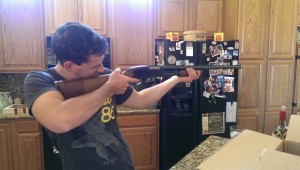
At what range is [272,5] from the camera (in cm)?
279

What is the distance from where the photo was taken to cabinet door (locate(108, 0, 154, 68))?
2.67 m

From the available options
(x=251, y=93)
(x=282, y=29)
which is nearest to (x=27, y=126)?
(x=251, y=93)

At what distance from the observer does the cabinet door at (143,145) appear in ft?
8.45

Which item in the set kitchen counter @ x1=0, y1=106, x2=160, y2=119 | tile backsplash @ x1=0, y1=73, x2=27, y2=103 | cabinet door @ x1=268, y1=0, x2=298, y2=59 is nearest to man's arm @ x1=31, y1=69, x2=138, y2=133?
kitchen counter @ x1=0, y1=106, x2=160, y2=119

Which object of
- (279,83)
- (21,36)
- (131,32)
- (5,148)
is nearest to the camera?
(5,148)

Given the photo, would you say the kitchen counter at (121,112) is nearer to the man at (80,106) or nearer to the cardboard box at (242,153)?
the man at (80,106)

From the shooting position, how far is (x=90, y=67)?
98 centimetres

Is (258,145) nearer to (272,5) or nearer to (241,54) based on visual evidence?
(241,54)

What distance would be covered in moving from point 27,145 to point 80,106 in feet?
6.19

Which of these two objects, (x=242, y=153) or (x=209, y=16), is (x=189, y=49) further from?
(x=242, y=153)

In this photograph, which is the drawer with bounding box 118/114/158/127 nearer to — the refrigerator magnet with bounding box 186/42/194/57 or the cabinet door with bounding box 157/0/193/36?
the refrigerator magnet with bounding box 186/42/194/57

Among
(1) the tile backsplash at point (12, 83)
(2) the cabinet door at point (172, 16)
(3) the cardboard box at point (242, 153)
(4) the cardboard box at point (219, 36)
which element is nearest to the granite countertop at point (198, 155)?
(3) the cardboard box at point (242, 153)

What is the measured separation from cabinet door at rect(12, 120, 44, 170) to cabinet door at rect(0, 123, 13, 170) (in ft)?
0.14

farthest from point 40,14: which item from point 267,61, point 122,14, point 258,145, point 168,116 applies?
point 267,61
